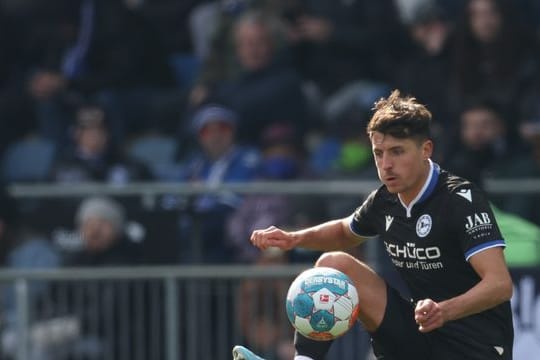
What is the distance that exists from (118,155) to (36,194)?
1.71 m

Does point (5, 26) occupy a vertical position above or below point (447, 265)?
above

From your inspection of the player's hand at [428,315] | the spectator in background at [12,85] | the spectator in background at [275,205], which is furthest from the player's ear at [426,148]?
the spectator in background at [12,85]

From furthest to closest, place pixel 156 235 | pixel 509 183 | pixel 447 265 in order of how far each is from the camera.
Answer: pixel 156 235
pixel 509 183
pixel 447 265

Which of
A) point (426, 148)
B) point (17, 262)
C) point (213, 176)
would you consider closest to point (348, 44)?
point (213, 176)

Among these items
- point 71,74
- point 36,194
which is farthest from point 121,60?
point 36,194

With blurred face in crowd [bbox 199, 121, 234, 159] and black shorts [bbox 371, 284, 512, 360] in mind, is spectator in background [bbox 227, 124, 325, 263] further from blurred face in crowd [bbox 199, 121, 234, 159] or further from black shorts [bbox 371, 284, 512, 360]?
black shorts [bbox 371, 284, 512, 360]

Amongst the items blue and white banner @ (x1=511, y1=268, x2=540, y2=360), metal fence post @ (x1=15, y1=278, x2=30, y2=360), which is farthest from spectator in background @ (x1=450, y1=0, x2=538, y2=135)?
metal fence post @ (x1=15, y1=278, x2=30, y2=360)

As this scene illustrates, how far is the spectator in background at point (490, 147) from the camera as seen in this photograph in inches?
483

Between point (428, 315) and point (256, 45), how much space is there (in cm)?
706

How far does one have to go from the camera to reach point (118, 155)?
1385cm

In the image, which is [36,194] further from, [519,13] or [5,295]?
[519,13]

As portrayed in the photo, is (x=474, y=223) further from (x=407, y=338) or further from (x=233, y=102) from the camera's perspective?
(x=233, y=102)

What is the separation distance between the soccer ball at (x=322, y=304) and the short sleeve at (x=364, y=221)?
62 cm

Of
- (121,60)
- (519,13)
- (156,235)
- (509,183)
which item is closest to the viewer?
(509,183)
